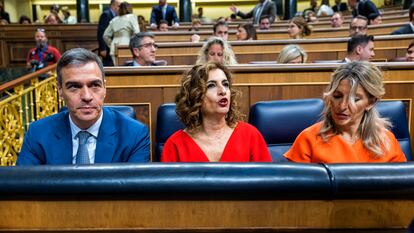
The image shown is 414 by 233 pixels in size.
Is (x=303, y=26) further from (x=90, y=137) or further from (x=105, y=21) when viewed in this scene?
(x=90, y=137)

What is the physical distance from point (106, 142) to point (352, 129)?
3.19 ft

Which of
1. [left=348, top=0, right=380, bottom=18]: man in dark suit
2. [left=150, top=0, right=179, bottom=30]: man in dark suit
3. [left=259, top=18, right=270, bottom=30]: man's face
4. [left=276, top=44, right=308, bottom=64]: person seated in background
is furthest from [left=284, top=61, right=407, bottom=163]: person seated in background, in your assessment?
[left=150, top=0, right=179, bottom=30]: man in dark suit

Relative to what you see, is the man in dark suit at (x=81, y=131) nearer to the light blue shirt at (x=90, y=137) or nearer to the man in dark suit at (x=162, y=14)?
the light blue shirt at (x=90, y=137)

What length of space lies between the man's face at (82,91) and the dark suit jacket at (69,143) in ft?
0.25

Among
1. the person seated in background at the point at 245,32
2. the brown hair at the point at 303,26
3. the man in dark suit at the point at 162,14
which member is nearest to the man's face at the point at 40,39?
the man in dark suit at the point at 162,14

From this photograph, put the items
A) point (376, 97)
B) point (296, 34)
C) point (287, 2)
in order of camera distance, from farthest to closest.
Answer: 1. point (287, 2)
2. point (296, 34)
3. point (376, 97)

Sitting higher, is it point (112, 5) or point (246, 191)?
point (112, 5)

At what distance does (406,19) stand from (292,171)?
7.59 meters

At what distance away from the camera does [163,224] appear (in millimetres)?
769

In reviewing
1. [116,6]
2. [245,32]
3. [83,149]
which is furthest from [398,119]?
[116,6]

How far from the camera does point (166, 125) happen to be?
2.16m

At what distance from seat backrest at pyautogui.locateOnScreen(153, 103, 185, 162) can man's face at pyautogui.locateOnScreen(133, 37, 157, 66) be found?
175cm

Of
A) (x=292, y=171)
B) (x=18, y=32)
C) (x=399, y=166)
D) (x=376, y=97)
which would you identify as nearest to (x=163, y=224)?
(x=292, y=171)

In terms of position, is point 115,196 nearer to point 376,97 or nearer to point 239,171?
point 239,171
